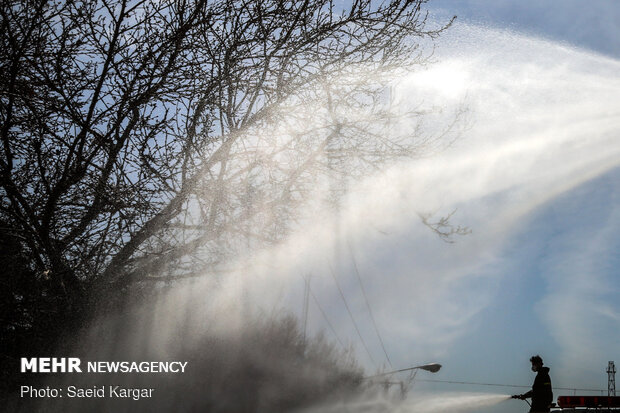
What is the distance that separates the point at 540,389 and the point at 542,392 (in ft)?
0.21

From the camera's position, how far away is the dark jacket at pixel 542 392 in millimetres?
10422

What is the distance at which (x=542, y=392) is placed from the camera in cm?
1048

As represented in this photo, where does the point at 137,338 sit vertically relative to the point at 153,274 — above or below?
below

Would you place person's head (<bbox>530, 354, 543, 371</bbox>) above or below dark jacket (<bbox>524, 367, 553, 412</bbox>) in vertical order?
above

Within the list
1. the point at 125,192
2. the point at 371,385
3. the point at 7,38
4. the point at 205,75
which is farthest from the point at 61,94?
the point at 371,385

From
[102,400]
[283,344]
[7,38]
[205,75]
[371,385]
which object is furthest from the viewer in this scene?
[371,385]

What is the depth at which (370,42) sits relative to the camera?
9.62 metres

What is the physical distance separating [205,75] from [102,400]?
18.3ft

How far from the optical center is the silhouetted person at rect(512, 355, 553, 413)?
34.2 feet

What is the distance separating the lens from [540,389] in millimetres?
10531

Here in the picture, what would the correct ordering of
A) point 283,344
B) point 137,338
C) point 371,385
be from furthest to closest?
point 371,385
point 283,344
point 137,338

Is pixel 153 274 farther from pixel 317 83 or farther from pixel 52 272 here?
pixel 317 83

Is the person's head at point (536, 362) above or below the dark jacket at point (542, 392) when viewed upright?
above

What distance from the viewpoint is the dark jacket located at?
410 inches
